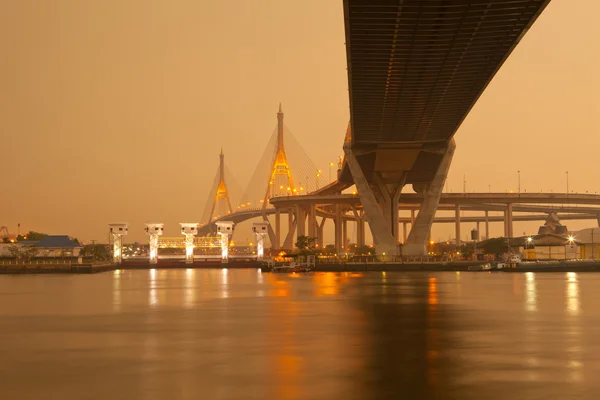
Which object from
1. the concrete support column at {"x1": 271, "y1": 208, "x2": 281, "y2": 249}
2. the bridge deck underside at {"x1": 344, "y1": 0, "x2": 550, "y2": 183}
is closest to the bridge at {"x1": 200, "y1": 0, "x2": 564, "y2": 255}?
the bridge deck underside at {"x1": 344, "y1": 0, "x2": 550, "y2": 183}

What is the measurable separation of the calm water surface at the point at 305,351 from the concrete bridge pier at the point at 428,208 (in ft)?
163

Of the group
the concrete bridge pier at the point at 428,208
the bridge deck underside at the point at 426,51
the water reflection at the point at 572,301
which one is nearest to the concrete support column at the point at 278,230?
the concrete bridge pier at the point at 428,208

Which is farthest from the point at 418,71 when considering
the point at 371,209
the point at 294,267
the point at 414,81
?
the point at 294,267

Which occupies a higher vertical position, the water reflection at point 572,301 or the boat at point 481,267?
the boat at point 481,267

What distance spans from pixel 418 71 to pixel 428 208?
40.8 meters

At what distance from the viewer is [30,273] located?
113 meters

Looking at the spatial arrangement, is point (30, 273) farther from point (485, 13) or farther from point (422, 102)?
point (485, 13)

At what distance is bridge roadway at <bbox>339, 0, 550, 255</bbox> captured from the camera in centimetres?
4597

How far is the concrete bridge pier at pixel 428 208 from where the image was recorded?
295 feet

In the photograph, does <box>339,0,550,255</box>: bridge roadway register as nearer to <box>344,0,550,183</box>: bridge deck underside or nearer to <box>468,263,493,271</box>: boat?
<box>344,0,550,183</box>: bridge deck underside

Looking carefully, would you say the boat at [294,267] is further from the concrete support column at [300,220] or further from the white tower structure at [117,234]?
the concrete support column at [300,220]

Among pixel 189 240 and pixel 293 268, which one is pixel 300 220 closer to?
pixel 189 240

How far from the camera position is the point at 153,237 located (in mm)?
147875

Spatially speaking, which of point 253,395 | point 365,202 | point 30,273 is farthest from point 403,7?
point 30,273
